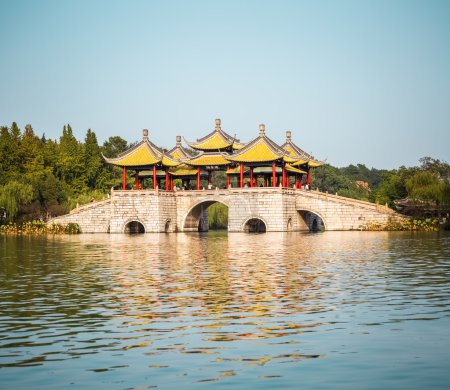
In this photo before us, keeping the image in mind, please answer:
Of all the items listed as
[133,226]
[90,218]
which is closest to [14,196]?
[90,218]

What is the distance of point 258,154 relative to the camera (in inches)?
2172

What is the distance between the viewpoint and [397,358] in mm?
10172

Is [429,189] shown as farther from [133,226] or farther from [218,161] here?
[133,226]

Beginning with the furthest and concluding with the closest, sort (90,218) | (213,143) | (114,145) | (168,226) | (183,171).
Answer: (114,145), (183,171), (213,143), (90,218), (168,226)

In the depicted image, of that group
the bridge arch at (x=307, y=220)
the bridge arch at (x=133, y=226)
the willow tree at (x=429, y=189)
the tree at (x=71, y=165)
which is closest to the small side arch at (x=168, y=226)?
the bridge arch at (x=133, y=226)

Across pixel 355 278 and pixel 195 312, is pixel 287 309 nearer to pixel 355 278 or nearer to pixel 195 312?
pixel 195 312

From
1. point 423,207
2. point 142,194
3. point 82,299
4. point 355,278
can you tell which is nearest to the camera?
point 82,299

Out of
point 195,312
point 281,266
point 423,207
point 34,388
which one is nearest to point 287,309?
point 195,312

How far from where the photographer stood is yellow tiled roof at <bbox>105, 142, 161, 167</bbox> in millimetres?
58750

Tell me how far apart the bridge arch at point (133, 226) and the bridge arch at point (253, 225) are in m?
7.95

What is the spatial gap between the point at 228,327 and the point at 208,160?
47318mm

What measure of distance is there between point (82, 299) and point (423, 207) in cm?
4113

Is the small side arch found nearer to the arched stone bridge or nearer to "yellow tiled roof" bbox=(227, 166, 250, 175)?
the arched stone bridge

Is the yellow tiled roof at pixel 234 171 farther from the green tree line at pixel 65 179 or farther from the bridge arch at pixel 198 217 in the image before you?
the green tree line at pixel 65 179
